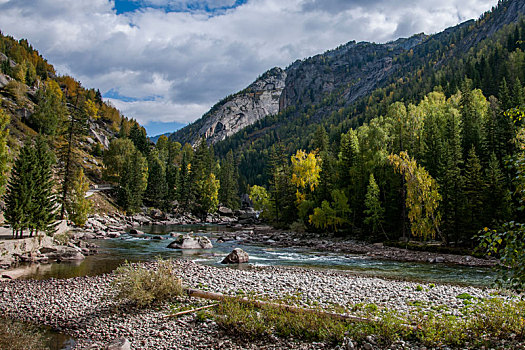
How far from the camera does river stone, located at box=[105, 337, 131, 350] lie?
33.0 ft

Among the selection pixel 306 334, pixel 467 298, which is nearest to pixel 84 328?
pixel 306 334

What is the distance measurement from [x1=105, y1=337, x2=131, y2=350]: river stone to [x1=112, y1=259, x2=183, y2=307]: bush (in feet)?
9.38

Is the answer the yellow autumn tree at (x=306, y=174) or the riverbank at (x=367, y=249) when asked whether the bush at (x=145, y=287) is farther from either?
the yellow autumn tree at (x=306, y=174)

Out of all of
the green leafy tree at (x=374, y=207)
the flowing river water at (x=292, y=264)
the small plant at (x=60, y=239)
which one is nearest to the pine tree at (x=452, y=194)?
the green leafy tree at (x=374, y=207)

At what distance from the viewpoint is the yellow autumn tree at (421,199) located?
115 feet

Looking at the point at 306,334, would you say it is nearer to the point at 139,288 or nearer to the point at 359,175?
the point at 139,288

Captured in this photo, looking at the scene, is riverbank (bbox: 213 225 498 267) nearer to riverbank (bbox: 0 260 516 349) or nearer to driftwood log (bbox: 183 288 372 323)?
riverbank (bbox: 0 260 516 349)

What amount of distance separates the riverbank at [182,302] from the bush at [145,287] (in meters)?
0.49

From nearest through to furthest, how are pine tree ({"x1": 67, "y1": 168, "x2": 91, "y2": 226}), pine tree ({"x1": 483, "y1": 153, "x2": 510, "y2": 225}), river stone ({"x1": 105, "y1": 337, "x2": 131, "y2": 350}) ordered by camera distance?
river stone ({"x1": 105, "y1": 337, "x2": 131, "y2": 350}) < pine tree ({"x1": 483, "y1": 153, "x2": 510, "y2": 225}) < pine tree ({"x1": 67, "y1": 168, "x2": 91, "y2": 226})

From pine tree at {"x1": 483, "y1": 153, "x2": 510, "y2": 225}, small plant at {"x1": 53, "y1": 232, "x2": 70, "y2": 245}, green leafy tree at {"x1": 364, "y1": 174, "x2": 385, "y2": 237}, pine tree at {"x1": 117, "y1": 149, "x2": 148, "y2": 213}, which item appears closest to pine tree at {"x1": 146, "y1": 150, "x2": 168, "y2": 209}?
pine tree at {"x1": 117, "y1": 149, "x2": 148, "y2": 213}

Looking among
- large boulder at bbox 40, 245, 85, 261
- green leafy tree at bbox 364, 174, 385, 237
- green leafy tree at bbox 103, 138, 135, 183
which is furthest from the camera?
green leafy tree at bbox 103, 138, 135, 183

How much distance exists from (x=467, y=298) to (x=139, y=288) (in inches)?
577

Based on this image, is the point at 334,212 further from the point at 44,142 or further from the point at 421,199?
the point at 44,142

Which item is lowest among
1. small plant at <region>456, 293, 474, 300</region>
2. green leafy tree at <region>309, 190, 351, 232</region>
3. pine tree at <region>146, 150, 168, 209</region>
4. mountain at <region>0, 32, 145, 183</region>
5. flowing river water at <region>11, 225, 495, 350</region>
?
flowing river water at <region>11, 225, 495, 350</region>
